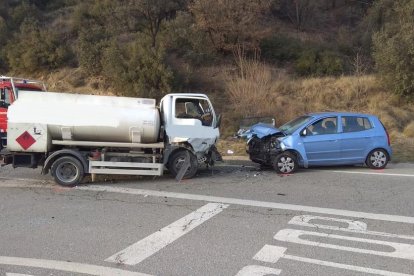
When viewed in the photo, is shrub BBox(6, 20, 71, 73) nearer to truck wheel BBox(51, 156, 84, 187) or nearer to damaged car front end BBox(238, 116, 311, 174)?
damaged car front end BBox(238, 116, 311, 174)

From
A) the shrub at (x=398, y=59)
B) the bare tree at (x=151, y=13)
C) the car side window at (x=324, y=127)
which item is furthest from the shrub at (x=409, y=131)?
the bare tree at (x=151, y=13)

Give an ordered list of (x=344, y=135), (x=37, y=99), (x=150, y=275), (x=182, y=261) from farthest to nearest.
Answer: (x=344, y=135) < (x=37, y=99) < (x=182, y=261) < (x=150, y=275)

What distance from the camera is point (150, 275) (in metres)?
5.27

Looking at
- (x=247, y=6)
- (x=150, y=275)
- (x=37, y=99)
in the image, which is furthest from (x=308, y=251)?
(x=247, y=6)

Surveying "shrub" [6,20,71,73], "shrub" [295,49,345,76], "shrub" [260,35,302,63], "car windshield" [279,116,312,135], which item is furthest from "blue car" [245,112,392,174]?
"shrub" [6,20,71,73]

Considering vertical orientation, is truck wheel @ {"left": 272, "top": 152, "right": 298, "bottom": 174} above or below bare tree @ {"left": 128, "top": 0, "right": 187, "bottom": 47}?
below

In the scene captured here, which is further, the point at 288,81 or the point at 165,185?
the point at 288,81

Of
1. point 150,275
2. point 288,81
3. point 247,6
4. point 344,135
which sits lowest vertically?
point 150,275

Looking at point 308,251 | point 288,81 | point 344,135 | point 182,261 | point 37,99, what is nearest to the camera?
point 182,261

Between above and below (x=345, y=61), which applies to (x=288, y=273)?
below

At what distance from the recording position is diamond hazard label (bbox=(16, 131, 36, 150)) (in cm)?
1002

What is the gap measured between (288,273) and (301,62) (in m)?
25.2

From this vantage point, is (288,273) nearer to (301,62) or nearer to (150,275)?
(150,275)

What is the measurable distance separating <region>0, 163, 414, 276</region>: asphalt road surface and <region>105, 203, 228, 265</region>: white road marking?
0.05 ft
